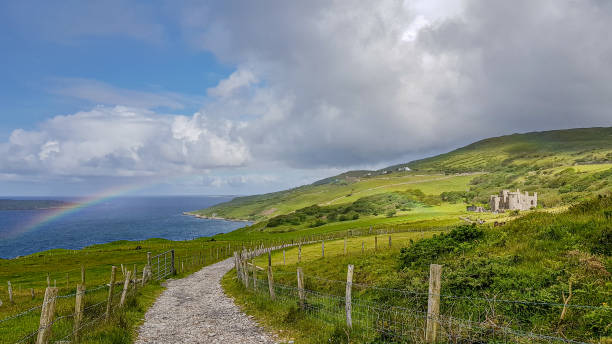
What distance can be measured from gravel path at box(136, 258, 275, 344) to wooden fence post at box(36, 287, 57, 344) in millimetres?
4492

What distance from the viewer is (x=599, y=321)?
348 inches

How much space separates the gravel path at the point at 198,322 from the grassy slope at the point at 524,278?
101 centimetres

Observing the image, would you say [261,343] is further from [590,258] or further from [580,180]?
[580,180]

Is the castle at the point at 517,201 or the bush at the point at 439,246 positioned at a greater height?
the bush at the point at 439,246

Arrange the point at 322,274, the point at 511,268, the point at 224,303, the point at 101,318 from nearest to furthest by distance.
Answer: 1. the point at 511,268
2. the point at 101,318
3. the point at 224,303
4. the point at 322,274

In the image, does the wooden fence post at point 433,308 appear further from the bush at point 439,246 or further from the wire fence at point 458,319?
the bush at point 439,246

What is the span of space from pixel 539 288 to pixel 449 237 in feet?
33.3

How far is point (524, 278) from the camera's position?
40.5 ft

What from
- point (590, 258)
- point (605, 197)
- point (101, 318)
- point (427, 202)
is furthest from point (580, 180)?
point (101, 318)

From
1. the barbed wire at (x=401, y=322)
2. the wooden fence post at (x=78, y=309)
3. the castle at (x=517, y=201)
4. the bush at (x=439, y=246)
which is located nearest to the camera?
the barbed wire at (x=401, y=322)

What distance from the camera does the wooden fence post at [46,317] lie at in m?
8.84

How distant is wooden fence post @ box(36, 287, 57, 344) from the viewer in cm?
Answer: 884

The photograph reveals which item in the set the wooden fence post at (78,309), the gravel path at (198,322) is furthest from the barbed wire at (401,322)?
the wooden fence post at (78,309)

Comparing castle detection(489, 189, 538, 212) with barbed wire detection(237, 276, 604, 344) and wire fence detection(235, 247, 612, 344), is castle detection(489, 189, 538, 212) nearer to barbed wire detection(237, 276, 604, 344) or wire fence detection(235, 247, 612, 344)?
wire fence detection(235, 247, 612, 344)
